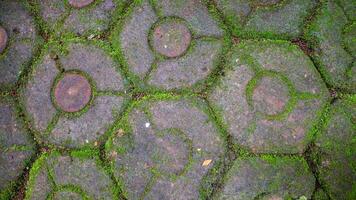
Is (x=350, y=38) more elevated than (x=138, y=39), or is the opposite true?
(x=138, y=39)

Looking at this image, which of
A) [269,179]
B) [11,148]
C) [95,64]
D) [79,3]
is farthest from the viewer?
[79,3]

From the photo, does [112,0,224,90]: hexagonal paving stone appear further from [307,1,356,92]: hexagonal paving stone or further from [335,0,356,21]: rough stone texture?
[335,0,356,21]: rough stone texture

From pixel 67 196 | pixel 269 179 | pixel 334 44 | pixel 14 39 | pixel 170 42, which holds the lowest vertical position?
pixel 269 179

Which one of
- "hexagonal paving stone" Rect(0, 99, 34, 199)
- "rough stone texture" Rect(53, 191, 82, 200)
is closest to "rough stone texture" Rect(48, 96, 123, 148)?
"hexagonal paving stone" Rect(0, 99, 34, 199)

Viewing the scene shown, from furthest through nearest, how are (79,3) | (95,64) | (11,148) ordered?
(79,3) < (95,64) < (11,148)

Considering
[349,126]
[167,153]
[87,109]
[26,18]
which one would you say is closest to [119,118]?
[87,109]

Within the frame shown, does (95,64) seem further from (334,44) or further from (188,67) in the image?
(334,44)

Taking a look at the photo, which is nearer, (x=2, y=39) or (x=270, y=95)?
(x=270, y=95)

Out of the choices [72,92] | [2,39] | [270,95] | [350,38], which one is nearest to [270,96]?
[270,95]
